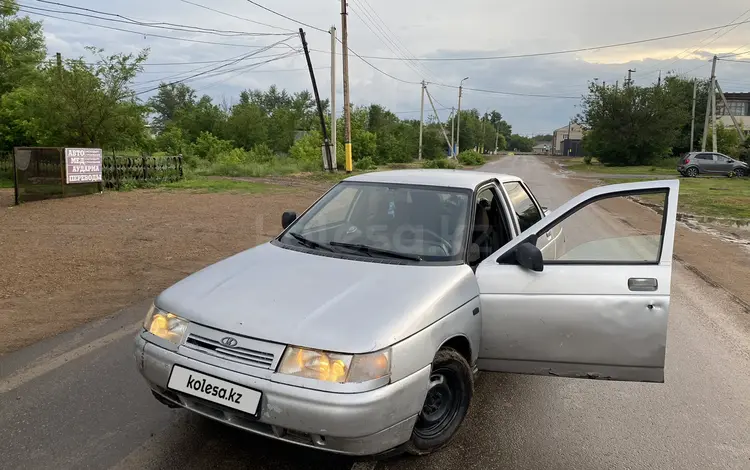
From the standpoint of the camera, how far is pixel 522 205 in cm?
481

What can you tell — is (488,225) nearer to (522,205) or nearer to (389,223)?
(389,223)

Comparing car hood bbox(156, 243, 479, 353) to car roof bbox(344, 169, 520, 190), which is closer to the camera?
car hood bbox(156, 243, 479, 353)

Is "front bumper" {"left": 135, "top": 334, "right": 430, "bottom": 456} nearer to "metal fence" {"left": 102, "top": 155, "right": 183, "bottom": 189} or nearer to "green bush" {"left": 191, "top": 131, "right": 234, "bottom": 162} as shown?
"metal fence" {"left": 102, "top": 155, "right": 183, "bottom": 189}

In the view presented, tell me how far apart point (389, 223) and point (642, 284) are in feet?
5.43

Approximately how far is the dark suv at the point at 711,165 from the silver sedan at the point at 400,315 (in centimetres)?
3169

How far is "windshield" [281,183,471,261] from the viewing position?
3582 mm

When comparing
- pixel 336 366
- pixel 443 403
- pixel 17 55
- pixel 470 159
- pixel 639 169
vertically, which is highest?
pixel 17 55

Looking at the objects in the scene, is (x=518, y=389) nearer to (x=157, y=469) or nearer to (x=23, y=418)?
(x=157, y=469)

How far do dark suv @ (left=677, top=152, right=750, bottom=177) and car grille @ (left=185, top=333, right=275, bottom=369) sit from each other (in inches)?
1345

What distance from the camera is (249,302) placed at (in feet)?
9.27

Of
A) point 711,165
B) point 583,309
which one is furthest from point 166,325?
point 711,165

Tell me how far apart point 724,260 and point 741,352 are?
459 cm

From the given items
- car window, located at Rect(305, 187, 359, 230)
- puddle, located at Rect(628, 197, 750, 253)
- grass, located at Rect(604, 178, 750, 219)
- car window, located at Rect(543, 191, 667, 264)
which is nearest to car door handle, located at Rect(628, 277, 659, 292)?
car window, located at Rect(543, 191, 667, 264)

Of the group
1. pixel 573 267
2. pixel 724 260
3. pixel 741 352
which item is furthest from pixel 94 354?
pixel 724 260
